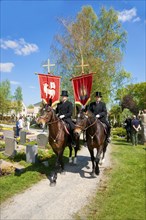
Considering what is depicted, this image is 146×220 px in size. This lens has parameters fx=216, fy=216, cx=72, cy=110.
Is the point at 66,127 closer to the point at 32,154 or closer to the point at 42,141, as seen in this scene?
the point at 32,154

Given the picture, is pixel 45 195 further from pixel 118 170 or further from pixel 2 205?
pixel 118 170

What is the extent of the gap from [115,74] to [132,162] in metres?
20.2

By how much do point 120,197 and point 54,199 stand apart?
83.4 inches

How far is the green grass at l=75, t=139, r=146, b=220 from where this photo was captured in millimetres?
5883

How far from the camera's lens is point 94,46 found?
2988cm

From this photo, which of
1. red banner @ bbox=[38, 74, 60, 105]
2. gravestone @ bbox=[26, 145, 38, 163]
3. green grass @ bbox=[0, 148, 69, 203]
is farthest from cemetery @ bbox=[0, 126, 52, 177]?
red banner @ bbox=[38, 74, 60, 105]

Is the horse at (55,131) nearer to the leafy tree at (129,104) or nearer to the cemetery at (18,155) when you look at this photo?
the cemetery at (18,155)

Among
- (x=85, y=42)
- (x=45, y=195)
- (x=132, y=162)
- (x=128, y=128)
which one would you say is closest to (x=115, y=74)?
(x=85, y=42)

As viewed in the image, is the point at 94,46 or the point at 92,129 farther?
the point at 94,46

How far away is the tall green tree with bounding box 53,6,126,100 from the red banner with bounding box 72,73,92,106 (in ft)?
62.0

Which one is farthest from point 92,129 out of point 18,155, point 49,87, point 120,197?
point 18,155

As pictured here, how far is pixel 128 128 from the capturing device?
22656mm

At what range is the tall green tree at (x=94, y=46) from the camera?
2928cm

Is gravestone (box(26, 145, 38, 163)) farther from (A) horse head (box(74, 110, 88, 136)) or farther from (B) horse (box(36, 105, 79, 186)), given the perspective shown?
(A) horse head (box(74, 110, 88, 136))
